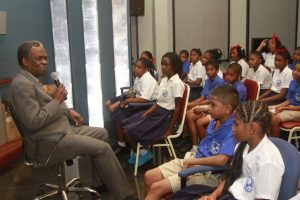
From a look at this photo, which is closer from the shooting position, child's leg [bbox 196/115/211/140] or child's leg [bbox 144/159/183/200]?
child's leg [bbox 144/159/183/200]

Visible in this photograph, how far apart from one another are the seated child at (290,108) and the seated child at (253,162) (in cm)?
174

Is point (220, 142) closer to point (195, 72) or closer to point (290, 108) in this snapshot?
point (290, 108)

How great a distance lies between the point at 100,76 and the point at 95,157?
1390 mm

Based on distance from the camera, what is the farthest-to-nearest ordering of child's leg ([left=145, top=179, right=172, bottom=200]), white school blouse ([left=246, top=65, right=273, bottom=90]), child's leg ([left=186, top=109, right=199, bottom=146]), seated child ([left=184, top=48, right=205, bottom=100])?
1. seated child ([left=184, top=48, right=205, bottom=100])
2. white school blouse ([left=246, top=65, right=273, bottom=90])
3. child's leg ([left=186, top=109, right=199, bottom=146])
4. child's leg ([left=145, top=179, right=172, bottom=200])

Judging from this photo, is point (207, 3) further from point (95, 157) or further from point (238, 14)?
point (95, 157)

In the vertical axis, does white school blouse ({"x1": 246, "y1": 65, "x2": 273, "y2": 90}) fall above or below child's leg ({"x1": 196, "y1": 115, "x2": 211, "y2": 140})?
above

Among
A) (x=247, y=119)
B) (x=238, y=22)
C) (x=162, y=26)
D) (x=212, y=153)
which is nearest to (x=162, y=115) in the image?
(x=212, y=153)

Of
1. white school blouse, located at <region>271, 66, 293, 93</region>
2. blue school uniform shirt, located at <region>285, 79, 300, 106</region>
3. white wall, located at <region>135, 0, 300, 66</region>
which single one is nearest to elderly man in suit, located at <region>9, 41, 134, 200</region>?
blue school uniform shirt, located at <region>285, 79, 300, 106</region>

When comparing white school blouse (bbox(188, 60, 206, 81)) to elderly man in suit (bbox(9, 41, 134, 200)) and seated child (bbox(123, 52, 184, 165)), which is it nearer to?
seated child (bbox(123, 52, 184, 165))

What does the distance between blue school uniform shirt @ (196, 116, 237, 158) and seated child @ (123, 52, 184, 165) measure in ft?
3.47

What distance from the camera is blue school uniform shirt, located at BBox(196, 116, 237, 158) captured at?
1969 mm

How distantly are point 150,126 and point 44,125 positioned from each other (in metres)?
1.14

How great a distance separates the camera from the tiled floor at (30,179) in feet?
9.82

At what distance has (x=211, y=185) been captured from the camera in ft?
6.53
